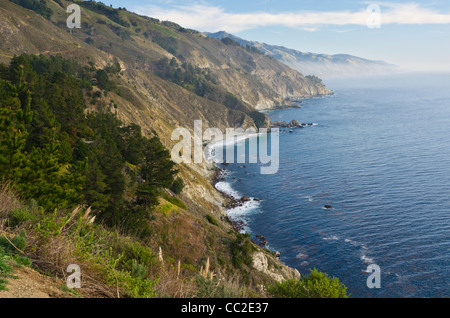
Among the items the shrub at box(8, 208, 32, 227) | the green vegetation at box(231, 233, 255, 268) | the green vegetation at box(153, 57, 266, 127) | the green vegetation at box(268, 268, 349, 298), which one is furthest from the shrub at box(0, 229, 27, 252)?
the green vegetation at box(153, 57, 266, 127)

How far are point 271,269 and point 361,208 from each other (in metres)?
31.5

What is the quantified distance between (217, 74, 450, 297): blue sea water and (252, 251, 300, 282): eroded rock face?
3.47 meters

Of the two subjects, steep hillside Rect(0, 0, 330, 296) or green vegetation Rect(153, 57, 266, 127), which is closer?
steep hillside Rect(0, 0, 330, 296)

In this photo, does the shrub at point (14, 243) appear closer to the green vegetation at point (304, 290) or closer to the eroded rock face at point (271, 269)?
the green vegetation at point (304, 290)

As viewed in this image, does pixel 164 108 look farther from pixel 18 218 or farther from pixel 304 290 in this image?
pixel 18 218

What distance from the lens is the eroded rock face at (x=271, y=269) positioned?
42.9 metres

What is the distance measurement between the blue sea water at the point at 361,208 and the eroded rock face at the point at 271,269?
11.4 ft

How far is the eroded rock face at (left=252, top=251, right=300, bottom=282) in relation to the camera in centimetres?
4291

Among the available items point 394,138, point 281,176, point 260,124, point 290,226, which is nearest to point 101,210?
point 290,226

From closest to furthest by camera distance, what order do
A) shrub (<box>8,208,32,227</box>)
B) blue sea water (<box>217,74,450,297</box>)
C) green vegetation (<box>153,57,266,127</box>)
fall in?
shrub (<box>8,208,32,227</box>) < blue sea water (<box>217,74,450,297</box>) < green vegetation (<box>153,57,266,127</box>)

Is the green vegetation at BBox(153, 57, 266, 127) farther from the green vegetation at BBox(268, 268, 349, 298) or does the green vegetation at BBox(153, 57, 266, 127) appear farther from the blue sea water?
the green vegetation at BBox(268, 268, 349, 298)

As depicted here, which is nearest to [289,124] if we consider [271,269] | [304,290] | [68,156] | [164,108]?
[164,108]

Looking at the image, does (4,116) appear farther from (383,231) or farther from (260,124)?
(260,124)
